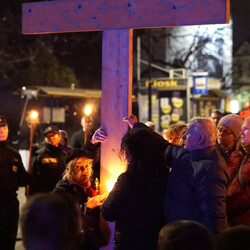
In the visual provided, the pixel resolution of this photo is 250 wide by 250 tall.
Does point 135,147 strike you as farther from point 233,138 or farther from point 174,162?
point 233,138

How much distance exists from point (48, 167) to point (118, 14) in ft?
10.4

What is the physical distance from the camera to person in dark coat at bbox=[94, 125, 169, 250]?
13.0ft

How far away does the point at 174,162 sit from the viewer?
4.09m

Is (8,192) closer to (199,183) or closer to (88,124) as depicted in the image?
(88,124)

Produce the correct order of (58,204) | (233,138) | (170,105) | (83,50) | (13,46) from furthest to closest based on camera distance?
(83,50), (13,46), (170,105), (233,138), (58,204)

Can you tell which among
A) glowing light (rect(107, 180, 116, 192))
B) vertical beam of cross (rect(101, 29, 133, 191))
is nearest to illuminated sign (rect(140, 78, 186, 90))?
vertical beam of cross (rect(101, 29, 133, 191))

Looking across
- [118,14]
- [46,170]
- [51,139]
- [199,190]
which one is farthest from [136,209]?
[51,139]

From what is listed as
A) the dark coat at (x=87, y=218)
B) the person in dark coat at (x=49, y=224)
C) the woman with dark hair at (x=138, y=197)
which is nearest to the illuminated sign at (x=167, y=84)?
the dark coat at (x=87, y=218)

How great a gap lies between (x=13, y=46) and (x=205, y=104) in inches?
542

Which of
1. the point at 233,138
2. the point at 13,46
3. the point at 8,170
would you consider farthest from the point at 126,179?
the point at 13,46

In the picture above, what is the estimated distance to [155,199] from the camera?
4.02 metres

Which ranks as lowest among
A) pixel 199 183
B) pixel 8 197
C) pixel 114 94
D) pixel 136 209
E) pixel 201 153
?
pixel 8 197

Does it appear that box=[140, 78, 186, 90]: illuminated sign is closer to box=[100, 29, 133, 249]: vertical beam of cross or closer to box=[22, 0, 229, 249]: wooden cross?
box=[22, 0, 229, 249]: wooden cross

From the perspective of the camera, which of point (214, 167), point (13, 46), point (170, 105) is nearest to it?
point (214, 167)
